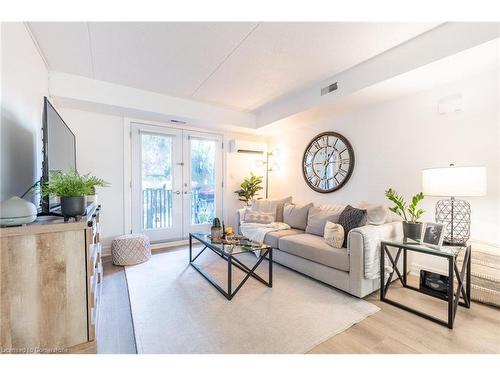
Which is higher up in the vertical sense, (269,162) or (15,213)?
(269,162)

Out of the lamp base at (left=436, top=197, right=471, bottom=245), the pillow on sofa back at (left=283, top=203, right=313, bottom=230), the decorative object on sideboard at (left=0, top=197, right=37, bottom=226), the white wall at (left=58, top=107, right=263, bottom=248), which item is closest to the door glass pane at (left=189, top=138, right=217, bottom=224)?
the white wall at (left=58, top=107, right=263, bottom=248)

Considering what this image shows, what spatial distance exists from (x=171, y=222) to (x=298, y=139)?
2817 mm

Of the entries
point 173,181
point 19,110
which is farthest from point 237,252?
point 173,181

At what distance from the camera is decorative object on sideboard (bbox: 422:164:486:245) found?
1901mm

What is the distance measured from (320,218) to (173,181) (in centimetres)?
260

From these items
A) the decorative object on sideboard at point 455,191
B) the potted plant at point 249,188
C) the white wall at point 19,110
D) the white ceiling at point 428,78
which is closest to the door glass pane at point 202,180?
the potted plant at point 249,188

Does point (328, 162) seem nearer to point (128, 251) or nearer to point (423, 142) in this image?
point (423, 142)

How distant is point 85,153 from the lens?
3.36 metres

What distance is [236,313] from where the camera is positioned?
1.90 meters

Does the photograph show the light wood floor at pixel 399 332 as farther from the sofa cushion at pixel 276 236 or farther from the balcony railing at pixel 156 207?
the balcony railing at pixel 156 207

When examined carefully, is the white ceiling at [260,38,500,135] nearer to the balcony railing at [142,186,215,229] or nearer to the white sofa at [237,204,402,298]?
the white sofa at [237,204,402,298]

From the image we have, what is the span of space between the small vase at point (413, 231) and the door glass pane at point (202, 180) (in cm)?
325
